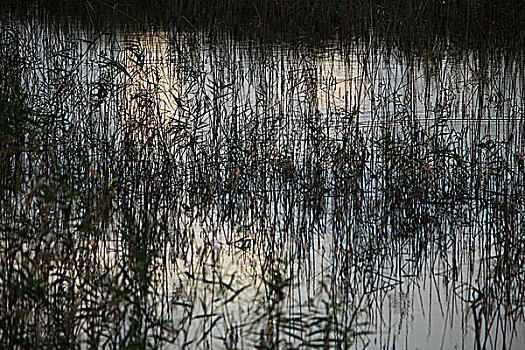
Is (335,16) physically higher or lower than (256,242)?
higher

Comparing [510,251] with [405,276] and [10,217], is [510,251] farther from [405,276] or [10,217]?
[10,217]

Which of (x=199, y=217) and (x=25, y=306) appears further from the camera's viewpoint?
(x=199, y=217)

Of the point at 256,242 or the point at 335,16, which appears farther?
the point at 335,16

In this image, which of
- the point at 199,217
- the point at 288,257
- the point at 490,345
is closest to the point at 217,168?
the point at 199,217

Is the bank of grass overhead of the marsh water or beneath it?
overhead

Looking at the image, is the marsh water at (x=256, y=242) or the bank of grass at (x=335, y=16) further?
the bank of grass at (x=335, y=16)

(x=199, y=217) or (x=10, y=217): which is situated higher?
(x=10, y=217)

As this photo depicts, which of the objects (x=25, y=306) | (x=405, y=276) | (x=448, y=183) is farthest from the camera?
(x=448, y=183)

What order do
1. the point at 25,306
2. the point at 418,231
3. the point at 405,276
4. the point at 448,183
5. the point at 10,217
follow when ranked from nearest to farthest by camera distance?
the point at 25,306, the point at 10,217, the point at 405,276, the point at 418,231, the point at 448,183

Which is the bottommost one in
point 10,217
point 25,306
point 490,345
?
point 490,345

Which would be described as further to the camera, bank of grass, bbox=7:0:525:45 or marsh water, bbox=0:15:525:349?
bank of grass, bbox=7:0:525:45

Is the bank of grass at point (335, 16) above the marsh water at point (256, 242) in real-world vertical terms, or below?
above

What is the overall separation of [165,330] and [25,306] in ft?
1.15

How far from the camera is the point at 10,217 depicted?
191 centimetres
